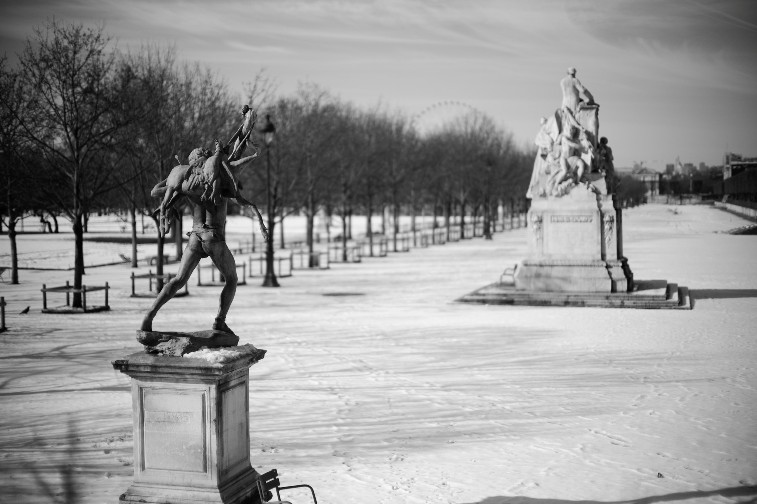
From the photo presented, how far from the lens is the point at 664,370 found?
13.9 m

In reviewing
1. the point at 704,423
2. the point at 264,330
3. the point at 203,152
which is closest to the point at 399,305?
the point at 264,330

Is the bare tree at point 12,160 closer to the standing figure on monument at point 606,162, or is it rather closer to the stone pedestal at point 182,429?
the standing figure on monument at point 606,162

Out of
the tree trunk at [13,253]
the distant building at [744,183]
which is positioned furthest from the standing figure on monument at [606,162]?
the distant building at [744,183]

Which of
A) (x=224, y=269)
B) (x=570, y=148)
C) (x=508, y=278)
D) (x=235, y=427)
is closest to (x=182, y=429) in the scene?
(x=235, y=427)

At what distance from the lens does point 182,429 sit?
257 inches

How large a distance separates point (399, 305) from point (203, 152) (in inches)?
662

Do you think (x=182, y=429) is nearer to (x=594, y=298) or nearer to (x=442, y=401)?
(x=442, y=401)

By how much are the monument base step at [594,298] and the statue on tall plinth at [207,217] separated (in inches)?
695

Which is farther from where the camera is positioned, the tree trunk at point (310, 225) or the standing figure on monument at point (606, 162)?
the tree trunk at point (310, 225)

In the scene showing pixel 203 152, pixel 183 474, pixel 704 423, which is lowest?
pixel 704 423

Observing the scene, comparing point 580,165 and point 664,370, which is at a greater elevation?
point 580,165

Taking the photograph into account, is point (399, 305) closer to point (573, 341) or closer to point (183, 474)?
point (573, 341)

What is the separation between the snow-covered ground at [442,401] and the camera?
27.7ft

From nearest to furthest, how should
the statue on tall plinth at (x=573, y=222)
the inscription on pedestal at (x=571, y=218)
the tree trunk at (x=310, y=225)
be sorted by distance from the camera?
1. the statue on tall plinth at (x=573, y=222)
2. the inscription on pedestal at (x=571, y=218)
3. the tree trunk at (x=310, y=225)
